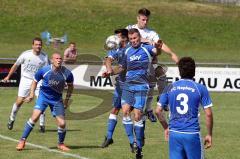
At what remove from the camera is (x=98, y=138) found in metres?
18.3

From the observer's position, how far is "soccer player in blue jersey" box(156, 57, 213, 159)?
1082 cm

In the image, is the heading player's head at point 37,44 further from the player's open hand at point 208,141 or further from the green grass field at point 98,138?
the player's open hand at point 208,141

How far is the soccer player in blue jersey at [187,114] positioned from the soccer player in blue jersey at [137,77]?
4058 mm

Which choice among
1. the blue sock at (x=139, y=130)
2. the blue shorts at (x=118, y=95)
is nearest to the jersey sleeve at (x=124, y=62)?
the blue shorts at (x=118, y=95)

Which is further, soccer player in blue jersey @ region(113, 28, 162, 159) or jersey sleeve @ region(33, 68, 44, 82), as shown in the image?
jersey sleeve @ region(33, 68, 44, 82)

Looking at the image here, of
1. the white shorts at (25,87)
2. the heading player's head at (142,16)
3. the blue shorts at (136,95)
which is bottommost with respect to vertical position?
the white shorts at (25,87)

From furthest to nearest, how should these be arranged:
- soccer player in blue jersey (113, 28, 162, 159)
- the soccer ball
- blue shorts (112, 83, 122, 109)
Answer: the soccer ball < blue shorts (112, 83, 122, 109) < soccer player in blue jersey (113, 28, 162, 159)

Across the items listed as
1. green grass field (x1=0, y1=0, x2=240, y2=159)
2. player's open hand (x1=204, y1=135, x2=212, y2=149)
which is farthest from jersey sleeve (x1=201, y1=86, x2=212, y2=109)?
green grass field (x1=0, y1=0, x2=240, y2=159)

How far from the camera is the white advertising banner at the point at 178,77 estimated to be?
3138 centimetres

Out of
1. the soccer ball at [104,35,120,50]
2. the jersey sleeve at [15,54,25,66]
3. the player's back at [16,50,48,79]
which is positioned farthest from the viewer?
the jersey sleeve at [15,54,25,66]

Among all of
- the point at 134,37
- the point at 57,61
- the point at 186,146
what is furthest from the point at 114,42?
the point at 186,146

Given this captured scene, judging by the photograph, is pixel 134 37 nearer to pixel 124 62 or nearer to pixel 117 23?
pixel 124 62

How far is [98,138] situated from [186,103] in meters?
7.62

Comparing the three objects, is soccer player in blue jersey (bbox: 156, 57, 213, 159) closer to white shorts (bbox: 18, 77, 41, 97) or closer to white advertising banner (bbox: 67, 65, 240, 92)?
white shorts (bbox: 18, 77, 41, 97)
